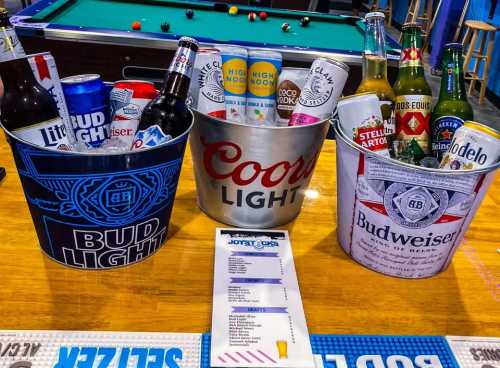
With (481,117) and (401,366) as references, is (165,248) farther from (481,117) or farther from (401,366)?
(481,117)

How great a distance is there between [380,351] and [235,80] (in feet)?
1.46

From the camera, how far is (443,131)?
2.09 ft

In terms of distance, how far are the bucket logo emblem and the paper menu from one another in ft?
0.55

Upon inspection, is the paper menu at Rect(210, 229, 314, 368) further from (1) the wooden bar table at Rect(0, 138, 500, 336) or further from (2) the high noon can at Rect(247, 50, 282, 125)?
(2) the high noon can at Rect(247, 50, 282, 125)

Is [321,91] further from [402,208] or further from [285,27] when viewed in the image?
[285,27]

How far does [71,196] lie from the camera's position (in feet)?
1.67

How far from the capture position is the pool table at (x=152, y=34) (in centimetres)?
193

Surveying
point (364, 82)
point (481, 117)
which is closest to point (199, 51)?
point (364, 82)

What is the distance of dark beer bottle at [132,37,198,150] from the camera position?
0.59 metres

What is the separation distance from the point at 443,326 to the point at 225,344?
11.3 inches

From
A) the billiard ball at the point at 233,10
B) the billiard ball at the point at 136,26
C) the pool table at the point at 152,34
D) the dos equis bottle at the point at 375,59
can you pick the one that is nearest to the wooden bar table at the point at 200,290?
the dos equis bottle at the point at 375,59

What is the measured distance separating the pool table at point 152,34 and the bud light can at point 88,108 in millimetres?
1159

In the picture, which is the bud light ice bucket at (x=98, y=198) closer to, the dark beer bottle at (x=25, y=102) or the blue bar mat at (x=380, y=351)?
the dark beer bottle at (x=25, y=102)

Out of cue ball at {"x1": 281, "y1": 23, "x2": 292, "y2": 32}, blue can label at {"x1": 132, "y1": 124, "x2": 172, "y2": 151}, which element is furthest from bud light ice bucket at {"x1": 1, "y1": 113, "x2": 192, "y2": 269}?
cue ball at {"x1": 281, "y1": 23, "x2": 292, "y2": 32}
